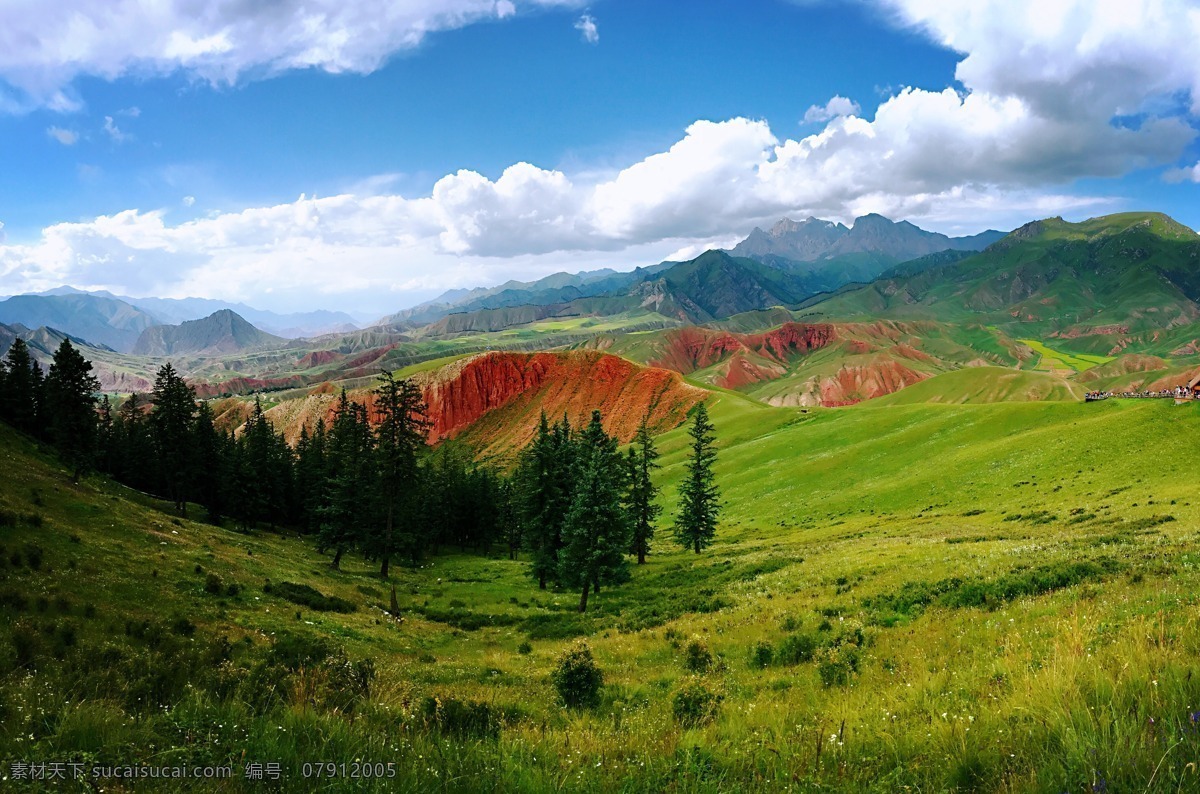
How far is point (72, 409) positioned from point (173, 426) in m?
8.64

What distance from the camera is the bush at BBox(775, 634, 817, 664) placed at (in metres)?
12.7

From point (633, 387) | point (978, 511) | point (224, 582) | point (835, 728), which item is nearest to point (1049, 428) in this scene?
point (978, 511)

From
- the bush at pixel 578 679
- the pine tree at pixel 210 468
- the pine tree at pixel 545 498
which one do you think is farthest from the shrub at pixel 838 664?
the pine tree at pixel 210 468

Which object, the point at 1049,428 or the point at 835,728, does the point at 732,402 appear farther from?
the point at 835,728

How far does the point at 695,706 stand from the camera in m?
8.28

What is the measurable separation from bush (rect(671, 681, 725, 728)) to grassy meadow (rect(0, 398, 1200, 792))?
0.06 metres

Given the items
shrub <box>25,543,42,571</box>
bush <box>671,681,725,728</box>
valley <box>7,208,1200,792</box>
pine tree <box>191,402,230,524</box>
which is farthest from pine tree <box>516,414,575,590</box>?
pine tree <box>191,402,230,524</box>

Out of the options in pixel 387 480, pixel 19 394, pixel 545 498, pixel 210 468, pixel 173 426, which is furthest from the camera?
pixel 19 394

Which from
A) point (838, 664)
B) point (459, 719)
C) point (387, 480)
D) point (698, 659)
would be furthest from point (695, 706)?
point (387, 480)

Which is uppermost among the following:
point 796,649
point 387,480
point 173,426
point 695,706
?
point 173,426

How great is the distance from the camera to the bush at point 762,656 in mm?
13062

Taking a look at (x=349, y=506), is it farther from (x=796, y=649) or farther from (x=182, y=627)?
(x=796, y=649)

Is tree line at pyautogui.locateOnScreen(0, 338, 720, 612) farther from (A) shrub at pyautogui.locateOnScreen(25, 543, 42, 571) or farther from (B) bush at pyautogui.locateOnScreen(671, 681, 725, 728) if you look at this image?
(B) bush at pyautogui.locateOnScreen(671, 681, 725, 728)

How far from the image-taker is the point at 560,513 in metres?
48.2
